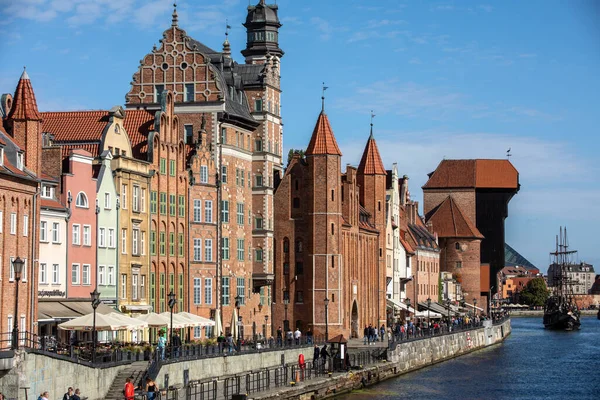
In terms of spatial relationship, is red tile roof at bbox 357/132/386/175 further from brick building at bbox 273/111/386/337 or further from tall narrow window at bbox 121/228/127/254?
tall narrow window at bbox 121/228/127/254

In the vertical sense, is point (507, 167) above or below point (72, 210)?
above

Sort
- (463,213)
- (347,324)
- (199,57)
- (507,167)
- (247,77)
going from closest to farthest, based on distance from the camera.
A: (199,57), (247,77), (347,324), (463,213), (507,167)

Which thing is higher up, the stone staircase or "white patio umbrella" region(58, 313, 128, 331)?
"white patio umbrella" region(58, 313, 128, 331)

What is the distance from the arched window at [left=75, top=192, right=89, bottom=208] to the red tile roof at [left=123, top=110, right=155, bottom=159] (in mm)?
9440

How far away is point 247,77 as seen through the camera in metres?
89.2

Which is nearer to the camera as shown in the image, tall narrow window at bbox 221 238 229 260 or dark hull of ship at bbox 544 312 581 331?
tall narrow window at bbox 221 238 229 260

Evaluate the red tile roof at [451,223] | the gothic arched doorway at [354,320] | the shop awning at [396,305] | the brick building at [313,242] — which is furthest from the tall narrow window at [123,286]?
the red tile roof at [451,223]

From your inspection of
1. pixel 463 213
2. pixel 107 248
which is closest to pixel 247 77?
pixel 107 248

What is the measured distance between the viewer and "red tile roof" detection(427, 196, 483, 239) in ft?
555

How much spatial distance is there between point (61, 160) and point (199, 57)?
65.6 feet

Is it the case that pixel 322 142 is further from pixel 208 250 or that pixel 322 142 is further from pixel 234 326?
pixel 234 326

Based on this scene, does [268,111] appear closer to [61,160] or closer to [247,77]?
[247,77]

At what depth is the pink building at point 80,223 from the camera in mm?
63125

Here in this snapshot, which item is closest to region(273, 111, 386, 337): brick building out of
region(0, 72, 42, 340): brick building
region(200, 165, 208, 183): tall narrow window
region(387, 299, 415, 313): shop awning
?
region(200, 165, 208, 183): tall narrow window
